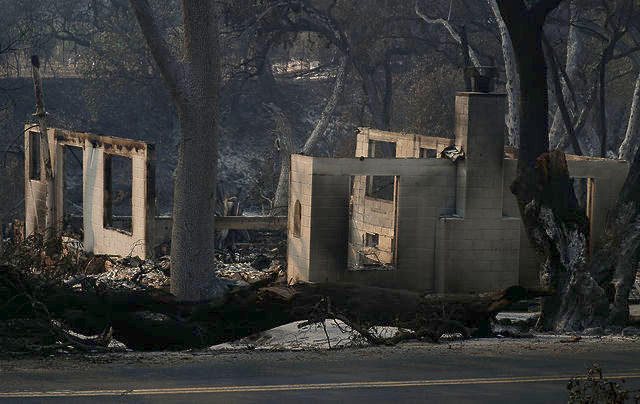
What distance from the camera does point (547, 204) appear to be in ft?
50.5

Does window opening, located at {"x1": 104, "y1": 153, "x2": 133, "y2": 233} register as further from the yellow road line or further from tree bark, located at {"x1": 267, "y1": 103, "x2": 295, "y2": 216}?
the yellow road line

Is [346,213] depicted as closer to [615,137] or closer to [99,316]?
[99,316]

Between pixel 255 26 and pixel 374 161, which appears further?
pixel 255 26

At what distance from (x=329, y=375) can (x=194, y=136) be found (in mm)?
7103

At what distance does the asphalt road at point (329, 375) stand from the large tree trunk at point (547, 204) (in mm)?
1645

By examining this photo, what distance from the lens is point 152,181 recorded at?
22.3 meters

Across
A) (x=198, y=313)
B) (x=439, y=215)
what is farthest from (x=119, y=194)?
(x=198, y=313)

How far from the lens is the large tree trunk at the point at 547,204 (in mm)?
15258

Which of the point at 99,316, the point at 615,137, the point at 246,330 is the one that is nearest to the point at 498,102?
the point at 246,330

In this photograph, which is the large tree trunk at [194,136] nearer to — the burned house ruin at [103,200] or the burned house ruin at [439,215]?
the burned house ruin at [439,215]

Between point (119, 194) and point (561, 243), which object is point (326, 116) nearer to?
Answer: point (119, 194)

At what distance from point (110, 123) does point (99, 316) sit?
45011mm

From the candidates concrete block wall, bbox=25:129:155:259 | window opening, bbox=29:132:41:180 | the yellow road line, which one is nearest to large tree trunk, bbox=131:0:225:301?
concrete block wall, bbox=25:129:155:259

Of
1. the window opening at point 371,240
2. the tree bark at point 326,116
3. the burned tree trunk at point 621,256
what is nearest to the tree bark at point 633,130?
the window opening at point 371,240
